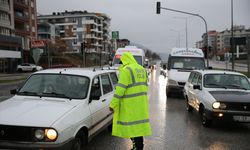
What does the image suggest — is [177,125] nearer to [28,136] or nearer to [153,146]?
[153,146]

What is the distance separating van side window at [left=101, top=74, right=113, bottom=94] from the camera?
6910mm

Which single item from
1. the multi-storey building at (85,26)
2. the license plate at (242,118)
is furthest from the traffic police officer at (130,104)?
the multi-storey building at (85,26)

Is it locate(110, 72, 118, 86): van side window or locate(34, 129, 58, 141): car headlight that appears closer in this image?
locate(34, 129, 58, 141): car headlight

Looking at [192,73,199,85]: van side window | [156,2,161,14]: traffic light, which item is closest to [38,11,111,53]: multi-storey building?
[156,2,161,14]: traffic light

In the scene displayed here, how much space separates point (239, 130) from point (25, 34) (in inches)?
2411

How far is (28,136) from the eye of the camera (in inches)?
176

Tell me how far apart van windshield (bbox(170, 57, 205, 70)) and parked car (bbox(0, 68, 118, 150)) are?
9.54m

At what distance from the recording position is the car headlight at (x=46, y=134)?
4.46 meters

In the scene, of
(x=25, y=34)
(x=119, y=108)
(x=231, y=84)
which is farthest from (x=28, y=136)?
(x=25, y=34)

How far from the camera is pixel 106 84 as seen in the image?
7.12 metres

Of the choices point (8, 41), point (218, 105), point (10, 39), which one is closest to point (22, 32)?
point (10, 39)

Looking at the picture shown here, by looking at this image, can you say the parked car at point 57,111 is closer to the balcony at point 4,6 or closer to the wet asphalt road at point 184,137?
the wet asphalt road at point 184,137

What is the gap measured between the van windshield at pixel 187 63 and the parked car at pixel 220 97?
549 cm

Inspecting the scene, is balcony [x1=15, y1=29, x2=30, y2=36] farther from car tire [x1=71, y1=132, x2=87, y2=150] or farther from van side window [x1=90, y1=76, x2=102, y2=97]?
car tire [x1=71, y1=132, x2=87, y2=150]
